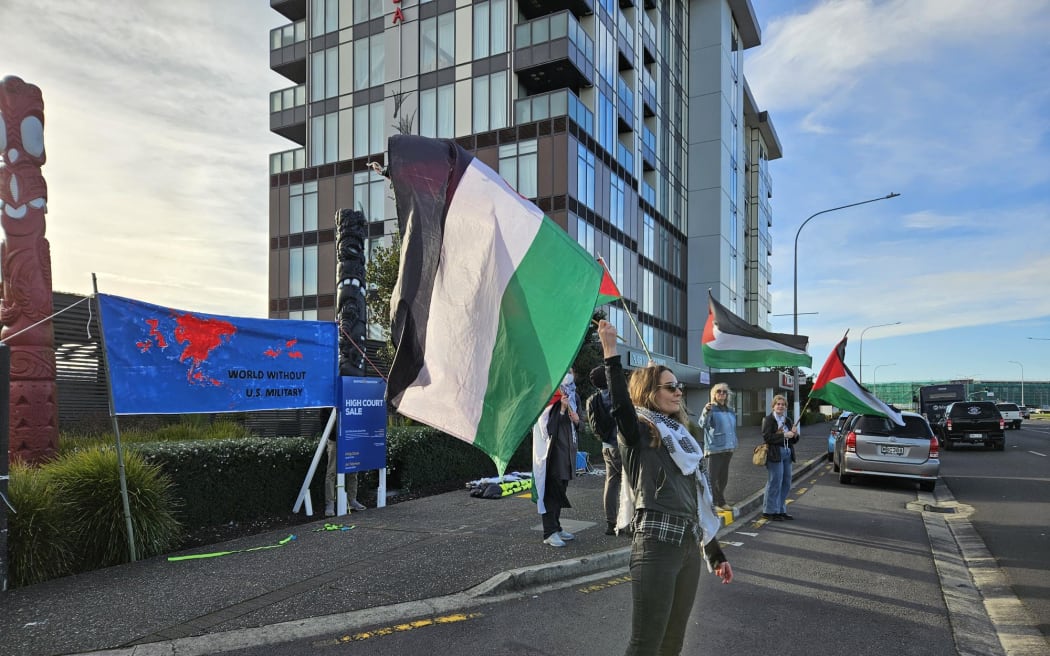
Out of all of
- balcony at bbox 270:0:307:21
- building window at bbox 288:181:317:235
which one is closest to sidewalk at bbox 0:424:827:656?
building window at bbox 288:181:317:235

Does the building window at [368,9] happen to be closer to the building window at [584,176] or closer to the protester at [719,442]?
the building window at [584,176]

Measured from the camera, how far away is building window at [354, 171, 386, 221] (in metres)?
32.1

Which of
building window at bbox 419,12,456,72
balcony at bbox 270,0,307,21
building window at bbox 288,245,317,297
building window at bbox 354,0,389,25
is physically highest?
balcony at bbox 270,0,307,21

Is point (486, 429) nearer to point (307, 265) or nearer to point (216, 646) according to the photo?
point (216, 646)

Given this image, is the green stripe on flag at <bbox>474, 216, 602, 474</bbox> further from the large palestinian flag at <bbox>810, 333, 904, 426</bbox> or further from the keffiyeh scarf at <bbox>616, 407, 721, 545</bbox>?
the large palestinian flag at <bbox>810, 333, 904, 426</bbox>

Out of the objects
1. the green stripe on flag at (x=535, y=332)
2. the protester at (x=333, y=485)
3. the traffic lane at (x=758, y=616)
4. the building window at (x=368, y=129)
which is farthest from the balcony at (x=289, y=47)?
the green stripe on flag at (x=535, y=332)

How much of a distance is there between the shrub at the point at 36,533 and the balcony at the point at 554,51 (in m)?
25.7

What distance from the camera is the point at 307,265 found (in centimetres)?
3450

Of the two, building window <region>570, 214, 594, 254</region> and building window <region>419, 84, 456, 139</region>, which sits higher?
building window <region>419, 84, 456, 139</region>

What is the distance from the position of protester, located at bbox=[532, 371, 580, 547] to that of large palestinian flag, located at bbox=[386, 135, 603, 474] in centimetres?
357

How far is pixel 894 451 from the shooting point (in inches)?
516

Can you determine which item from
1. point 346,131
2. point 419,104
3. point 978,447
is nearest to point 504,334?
point 978,447

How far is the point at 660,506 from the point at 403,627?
2.57 metres

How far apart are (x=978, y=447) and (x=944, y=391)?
9.50 meters
